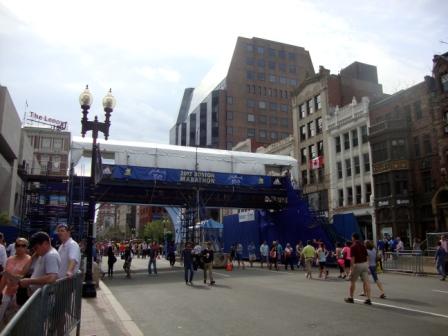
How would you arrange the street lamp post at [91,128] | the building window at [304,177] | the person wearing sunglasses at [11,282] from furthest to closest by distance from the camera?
1. the building window at [304,177]
2. the street lamp post at [91,128]
3. the person wearing sunglasses at [11,282]

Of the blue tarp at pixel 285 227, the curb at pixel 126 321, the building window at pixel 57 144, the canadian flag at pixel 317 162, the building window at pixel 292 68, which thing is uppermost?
the building window at pixel 292 68

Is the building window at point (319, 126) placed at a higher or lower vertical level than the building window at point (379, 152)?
higher

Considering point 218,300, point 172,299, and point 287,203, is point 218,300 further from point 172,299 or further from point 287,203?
point 287,203

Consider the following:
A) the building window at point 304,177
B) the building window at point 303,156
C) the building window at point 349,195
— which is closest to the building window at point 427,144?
the building window at point 349,195

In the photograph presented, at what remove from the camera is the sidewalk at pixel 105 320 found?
8.35 metres

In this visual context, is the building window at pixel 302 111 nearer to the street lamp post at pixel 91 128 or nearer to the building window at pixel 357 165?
the building window at pixel 357 165

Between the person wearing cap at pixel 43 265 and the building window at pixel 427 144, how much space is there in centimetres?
3546

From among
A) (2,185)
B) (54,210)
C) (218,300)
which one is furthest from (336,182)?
(218,300)

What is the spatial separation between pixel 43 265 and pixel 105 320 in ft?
13.1

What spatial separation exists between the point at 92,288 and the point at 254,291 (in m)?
5.32

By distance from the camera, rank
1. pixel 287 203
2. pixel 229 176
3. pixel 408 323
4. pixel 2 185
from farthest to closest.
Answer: pixel 2 185 → pixel 287 203 → pixel 229 176 → pixel 408 323

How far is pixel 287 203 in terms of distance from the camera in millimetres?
33969

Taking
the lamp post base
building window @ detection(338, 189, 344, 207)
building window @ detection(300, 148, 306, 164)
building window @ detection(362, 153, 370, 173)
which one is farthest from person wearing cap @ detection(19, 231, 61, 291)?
building window @ detection(300, 148, 306, 164)

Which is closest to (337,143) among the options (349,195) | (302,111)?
(349,195)
